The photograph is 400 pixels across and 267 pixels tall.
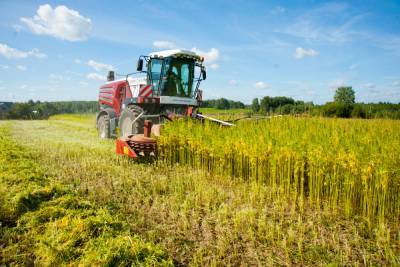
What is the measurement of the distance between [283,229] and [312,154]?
4.19ft

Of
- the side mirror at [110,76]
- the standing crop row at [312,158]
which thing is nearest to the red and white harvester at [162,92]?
the standing crop row at [312,158]

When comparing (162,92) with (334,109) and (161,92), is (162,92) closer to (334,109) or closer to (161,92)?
(161,92)

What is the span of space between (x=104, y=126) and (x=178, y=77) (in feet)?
12.2

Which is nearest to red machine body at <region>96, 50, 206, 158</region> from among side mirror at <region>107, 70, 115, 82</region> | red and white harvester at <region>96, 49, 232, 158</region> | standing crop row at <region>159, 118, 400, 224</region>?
red and white harvester at <region>96, 49, 232, 158</region>

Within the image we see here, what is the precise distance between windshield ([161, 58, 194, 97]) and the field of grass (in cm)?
292

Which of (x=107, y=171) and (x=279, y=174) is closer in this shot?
(x=279, y=174)

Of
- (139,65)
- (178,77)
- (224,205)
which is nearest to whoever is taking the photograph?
(224,205)

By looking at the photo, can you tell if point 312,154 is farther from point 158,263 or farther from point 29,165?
point 29,165

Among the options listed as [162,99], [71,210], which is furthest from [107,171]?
[162,99]

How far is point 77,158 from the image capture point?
6.44 metres

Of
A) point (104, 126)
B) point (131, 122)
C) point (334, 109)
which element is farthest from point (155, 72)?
point (334, 109)

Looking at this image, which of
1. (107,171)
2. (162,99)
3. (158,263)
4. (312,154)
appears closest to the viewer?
(158,263)

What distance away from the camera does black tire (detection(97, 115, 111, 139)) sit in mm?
10211

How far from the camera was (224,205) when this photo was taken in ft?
11.4
